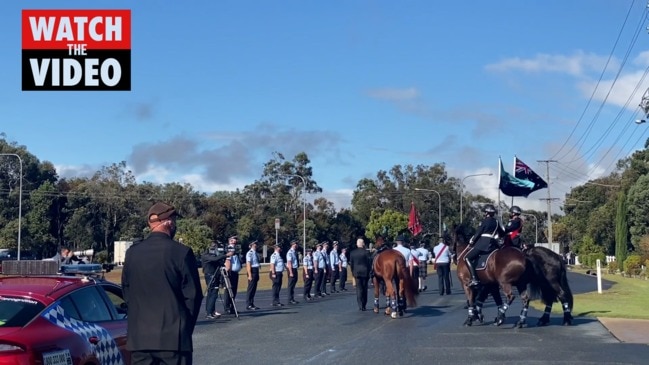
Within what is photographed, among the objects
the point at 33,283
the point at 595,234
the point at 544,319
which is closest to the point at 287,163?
the point at 595,234

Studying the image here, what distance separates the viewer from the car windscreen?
309 inches

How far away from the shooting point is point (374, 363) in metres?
12.9

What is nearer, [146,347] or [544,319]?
[146,347]

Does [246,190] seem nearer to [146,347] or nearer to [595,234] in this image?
[595,234]

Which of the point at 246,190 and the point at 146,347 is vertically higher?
the point at 246,190

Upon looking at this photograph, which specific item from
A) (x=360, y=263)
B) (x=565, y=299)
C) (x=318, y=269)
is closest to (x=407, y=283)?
(x=360, y=263)

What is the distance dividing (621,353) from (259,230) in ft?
266

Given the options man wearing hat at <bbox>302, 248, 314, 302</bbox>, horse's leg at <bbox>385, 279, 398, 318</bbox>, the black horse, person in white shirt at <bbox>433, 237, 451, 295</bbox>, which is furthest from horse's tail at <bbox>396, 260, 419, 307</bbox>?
man wearing hat at <bbox>302, 248, 314, 302</bbox>

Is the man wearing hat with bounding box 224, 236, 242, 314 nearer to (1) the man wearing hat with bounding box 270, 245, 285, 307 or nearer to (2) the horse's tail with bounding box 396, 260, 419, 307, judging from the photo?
(1) the man wearing hat with bounding box 270, 245, 285, 307

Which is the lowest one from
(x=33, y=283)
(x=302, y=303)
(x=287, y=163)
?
(x=302, y=303)

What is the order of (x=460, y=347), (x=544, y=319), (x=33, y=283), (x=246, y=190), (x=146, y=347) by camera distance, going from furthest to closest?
(x=246, y=190), (x=544, y=319), (x=460, y=347), (x=33, y=283), (x=146, y=347)

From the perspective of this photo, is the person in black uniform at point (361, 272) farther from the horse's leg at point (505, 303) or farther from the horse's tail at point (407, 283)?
the horse's leg at point (505, 303)

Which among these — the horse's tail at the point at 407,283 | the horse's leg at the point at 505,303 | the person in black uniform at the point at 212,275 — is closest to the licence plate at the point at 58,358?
the horse's leg at the point at 505,303

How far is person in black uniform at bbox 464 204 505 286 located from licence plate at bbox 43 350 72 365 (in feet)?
40.6
